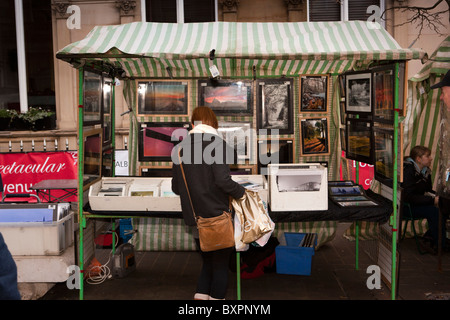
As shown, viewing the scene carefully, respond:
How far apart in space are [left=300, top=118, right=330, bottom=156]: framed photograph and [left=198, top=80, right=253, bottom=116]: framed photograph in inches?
31.7

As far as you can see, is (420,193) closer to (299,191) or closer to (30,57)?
(299,191)

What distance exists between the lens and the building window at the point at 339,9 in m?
10.2

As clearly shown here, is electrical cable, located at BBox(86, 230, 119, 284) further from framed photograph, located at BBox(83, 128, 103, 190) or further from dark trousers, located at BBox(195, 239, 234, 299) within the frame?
dark trousers, located at BBox(195, 239, 234, 299)

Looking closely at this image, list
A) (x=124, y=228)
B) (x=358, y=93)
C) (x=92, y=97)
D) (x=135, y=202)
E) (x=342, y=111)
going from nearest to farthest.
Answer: (x=135, y=202) → (x=92, y=97) → (x=358, y=93) → (x=342, y=111) → (x=124, y=228)

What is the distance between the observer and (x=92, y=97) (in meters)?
5.62

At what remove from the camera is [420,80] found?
25.1 feet

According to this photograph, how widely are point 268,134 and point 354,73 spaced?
149 cm

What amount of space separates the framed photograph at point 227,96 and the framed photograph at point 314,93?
74 cm

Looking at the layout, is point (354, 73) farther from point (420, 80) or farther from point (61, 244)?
point (61, 244)

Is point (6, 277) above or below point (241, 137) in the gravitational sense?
below

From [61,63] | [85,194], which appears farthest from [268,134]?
[61,63]

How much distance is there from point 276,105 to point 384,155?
188cm

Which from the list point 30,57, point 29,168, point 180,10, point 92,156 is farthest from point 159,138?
point 30,57

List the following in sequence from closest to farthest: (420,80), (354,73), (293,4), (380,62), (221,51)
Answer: (221,51)
(380,62)
(354,73)
(420,80)
(293,4)
